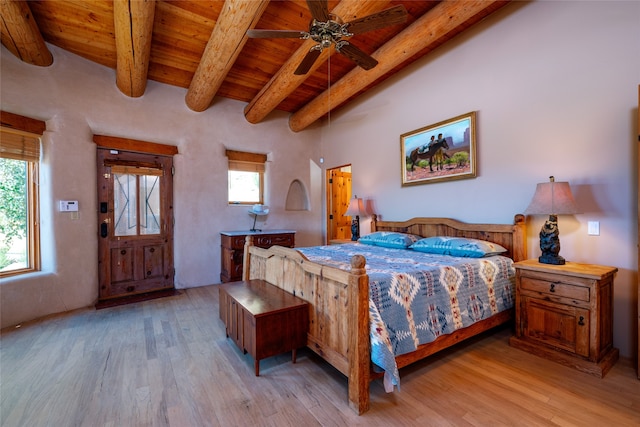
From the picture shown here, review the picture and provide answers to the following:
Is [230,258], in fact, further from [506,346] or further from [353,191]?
[506,346]

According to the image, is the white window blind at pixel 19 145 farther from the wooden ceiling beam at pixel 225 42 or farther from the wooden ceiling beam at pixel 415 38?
the wooden ceiling beam at pixel 415 38

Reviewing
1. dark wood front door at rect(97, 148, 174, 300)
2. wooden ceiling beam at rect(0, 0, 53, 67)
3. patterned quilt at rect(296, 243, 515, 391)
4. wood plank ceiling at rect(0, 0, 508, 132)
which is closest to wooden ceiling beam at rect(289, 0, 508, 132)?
wood plank ceiling at rect(0, 0, 508, 132)

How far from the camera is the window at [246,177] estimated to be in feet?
15.6

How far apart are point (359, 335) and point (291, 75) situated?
3.17 m

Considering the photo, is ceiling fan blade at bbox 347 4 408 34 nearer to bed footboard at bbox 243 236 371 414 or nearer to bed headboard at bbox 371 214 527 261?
bed footboard at bbox 243 236 371 414

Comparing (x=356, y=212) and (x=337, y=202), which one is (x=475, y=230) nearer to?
(x=356, y=212)

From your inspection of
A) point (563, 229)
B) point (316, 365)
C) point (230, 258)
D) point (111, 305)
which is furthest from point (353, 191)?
point (111, 305)

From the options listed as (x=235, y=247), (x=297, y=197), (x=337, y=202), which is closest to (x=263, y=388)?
(x=235, y=247)

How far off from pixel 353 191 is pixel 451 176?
73.1 inches

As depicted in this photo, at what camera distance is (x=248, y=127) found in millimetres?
4844

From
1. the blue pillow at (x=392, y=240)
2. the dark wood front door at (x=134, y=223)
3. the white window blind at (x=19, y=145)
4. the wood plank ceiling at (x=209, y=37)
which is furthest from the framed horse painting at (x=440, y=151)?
the white window blind at (x=19, y=145)

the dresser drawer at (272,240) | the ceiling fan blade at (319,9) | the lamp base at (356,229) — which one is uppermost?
the ceiling fan blade at (319,9)

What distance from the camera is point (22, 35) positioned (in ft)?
8.61

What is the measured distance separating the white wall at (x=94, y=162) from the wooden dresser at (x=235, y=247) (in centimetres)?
17
